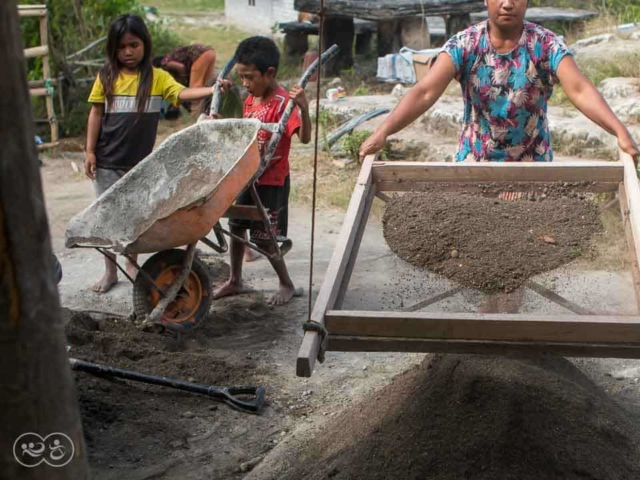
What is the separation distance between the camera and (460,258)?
3.41 metres

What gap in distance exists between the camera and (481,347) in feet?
8.77

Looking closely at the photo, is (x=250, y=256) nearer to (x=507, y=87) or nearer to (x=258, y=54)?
(x=258, y=54)

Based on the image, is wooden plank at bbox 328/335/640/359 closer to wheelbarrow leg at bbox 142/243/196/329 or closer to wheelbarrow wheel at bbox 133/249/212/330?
wheelbarrow leg at bbox 142/243/196/329

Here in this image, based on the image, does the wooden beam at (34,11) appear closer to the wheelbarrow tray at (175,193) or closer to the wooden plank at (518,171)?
the wheelbarrow tray at (175,193)

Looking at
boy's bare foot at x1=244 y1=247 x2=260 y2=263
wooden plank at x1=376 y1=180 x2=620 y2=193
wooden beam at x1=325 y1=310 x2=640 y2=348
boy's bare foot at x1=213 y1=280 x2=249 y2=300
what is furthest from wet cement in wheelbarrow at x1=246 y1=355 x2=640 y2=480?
boy's bare foot at x1=244 y1=247 x2=260 y2=263

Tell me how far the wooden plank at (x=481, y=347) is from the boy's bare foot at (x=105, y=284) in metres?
3.08

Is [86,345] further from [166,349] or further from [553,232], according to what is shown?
[553,232]

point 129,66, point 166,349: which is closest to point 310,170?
point 129,66

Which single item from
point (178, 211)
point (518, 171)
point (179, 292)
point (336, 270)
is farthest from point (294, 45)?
point (336, 270)

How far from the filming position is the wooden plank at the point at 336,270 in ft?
8.21

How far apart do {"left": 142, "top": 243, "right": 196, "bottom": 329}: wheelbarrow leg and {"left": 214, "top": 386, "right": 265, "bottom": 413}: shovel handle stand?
70 centimetres

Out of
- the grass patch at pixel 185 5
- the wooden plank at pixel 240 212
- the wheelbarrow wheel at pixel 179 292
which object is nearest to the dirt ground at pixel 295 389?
the wheelbarrow wheel at pixel 179 292

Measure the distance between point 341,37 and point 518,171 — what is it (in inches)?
342

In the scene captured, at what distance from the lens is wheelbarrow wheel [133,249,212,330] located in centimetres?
461
